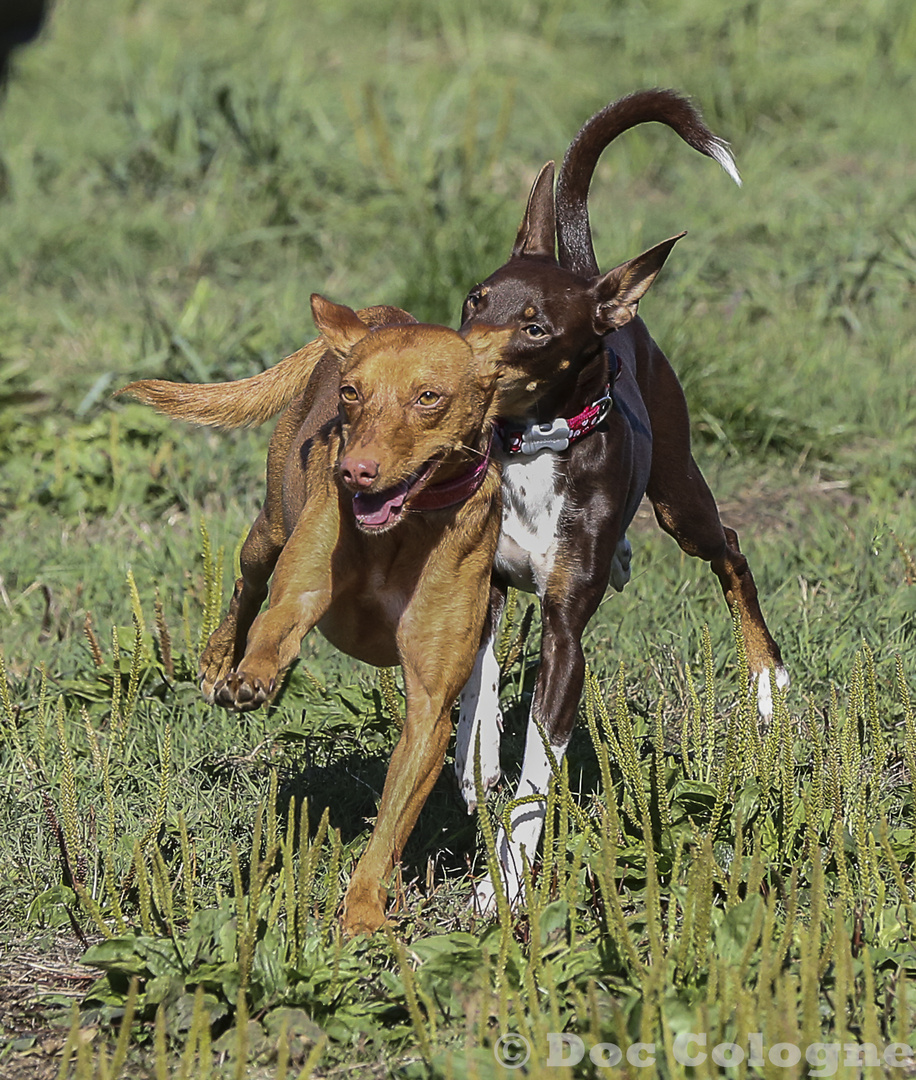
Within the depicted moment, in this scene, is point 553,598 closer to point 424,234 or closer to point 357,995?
point 357,995

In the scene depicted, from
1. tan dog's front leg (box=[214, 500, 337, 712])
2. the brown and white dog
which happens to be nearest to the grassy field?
the brown and white dog

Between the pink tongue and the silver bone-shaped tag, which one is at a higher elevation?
the silver bone-shaped tag

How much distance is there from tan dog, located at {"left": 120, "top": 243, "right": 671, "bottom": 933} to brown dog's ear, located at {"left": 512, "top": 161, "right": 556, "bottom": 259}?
0.70 m

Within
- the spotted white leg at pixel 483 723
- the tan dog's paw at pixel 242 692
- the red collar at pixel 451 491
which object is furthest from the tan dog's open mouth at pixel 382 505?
the spotted white leg at pixel 483 723

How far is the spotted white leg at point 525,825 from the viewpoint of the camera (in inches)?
144

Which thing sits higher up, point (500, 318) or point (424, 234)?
point (424, 234)

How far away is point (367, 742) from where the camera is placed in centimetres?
435

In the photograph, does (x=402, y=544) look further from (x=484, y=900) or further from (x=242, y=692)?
(x=484, y=900)

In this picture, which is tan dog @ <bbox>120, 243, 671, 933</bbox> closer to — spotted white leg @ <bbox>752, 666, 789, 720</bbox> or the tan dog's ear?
the tan dog's ear

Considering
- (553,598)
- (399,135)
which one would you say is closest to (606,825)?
(553,598)

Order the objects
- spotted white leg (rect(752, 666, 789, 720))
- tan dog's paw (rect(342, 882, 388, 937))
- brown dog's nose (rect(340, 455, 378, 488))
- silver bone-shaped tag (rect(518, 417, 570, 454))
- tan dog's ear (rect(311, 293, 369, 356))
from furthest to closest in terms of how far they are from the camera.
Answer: spotted white leg (rect(752, 666, 789, 720)) < silver bone-shaped tag (rect(518, 417, 570, 454)) < tan dog's ear (rect(311, 293, 369, 356)) < tan dog's paw (rect(342, 882, 388, 937)) < brown dog's nose (rect(340, 455, 378, 488))

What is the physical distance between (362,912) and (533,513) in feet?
3.65

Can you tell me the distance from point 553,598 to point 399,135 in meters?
5.79

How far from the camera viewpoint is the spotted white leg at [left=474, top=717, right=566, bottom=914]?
12.0 feet
